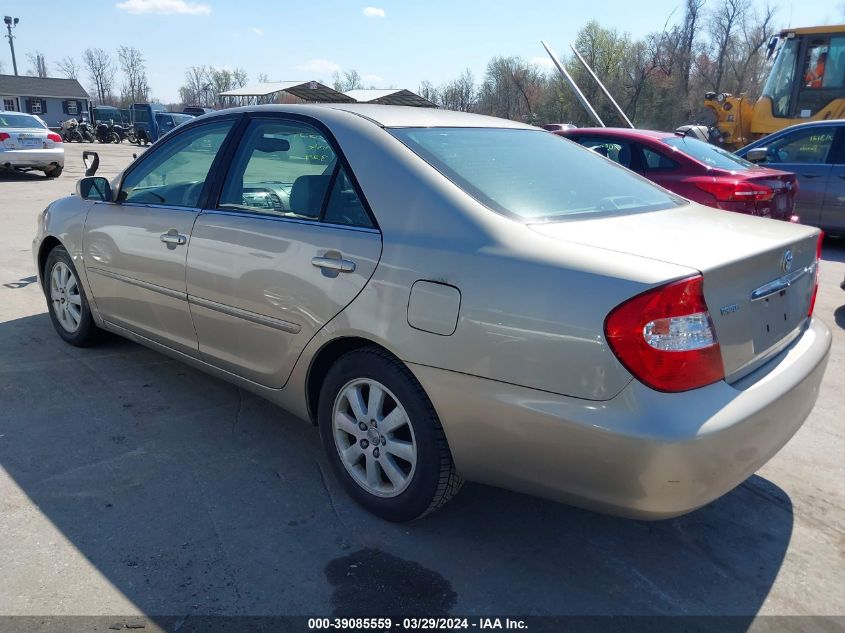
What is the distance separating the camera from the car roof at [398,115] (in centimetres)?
308

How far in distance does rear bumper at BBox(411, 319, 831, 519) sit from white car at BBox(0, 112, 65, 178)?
55.8ft

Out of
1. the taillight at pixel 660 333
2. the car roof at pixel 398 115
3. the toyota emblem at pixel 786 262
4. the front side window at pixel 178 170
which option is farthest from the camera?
the front side window at pixel 178 170

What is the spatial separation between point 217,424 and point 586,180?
2253 millimetres

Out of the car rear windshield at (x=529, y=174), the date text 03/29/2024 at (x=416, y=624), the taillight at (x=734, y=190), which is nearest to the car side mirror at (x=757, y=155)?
the taillight at (x=734, y=190)

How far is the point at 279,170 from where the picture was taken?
3510 millimetres

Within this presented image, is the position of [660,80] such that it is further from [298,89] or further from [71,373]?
[71,373]

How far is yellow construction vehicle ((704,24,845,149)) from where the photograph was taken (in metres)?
14.0

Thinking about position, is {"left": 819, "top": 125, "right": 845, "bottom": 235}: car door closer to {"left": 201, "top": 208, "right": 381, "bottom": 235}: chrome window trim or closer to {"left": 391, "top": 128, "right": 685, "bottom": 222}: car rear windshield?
{"left": 391, "top": 128, "right": 685, "bottom": 222}: car rear windshield

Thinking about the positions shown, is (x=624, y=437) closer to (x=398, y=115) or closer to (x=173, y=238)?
(x=398, y=115)

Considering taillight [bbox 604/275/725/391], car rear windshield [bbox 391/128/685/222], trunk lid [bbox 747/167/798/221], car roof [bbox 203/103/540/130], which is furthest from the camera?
trunk lid [bbox 747/167/798/221]

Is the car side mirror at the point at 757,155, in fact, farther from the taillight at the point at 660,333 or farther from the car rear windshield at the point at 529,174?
the taillight at the point at 660,333

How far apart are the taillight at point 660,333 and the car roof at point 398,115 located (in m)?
1.45

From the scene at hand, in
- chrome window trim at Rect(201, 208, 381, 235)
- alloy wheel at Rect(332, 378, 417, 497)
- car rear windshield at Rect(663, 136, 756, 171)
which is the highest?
car rear windshield at Rect(663, 136, 756, 171)

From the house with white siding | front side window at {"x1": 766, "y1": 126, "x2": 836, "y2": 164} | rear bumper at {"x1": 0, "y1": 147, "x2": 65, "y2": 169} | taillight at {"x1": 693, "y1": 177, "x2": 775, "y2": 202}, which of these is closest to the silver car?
taillight at {"x1": 693, "y1": 177, "x2": 775, "y2": 202}
